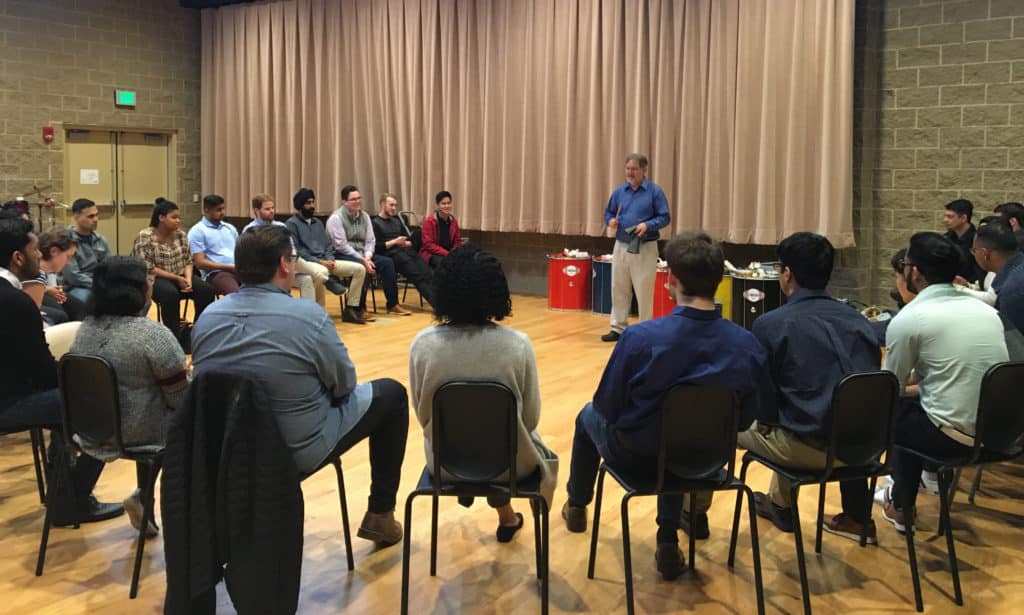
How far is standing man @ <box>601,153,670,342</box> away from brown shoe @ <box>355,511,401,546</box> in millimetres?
4223

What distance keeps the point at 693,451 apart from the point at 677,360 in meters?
0.27

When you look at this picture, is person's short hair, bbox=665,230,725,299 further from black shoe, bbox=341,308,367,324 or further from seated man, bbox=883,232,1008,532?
black shoe, bbox=341,308,367,324

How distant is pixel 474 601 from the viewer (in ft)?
9.68

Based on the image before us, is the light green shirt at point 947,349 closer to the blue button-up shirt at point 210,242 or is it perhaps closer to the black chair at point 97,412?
the black chair at point 97,412

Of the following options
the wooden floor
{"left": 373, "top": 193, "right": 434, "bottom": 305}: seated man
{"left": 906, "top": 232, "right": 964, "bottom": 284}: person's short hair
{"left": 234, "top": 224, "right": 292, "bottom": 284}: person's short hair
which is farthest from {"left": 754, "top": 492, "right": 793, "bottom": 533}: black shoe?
{"left": 373, "top": 193, "right": 434, "bottom": 305}: seated man

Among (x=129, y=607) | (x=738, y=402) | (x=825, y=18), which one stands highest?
(x=825, y=18)

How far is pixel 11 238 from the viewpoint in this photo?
3.72 m

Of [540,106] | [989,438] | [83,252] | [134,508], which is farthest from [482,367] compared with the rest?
[540,106]

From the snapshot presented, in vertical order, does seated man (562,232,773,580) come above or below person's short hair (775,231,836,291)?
below

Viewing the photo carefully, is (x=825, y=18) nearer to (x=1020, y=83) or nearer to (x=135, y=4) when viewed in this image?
(x=1020, y=83)

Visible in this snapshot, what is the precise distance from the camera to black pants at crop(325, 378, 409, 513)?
3.12m

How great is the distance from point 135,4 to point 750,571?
10.6 metres

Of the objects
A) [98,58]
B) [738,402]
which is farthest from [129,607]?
[98,58]

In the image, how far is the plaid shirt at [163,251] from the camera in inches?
257
